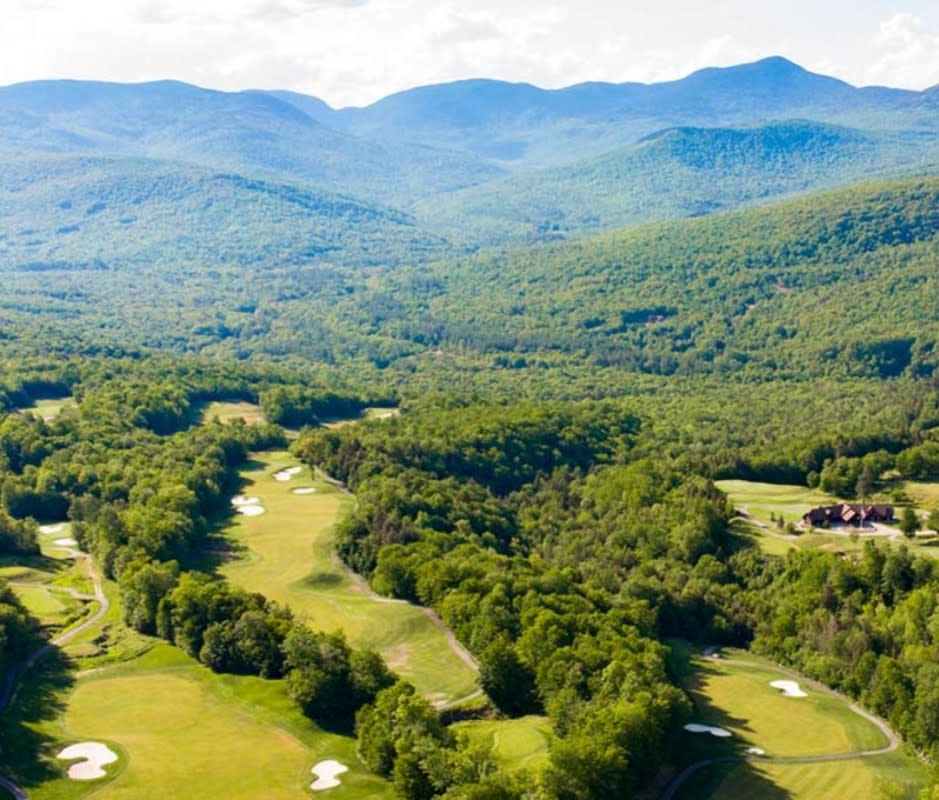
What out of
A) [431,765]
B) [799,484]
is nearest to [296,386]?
[799,484]

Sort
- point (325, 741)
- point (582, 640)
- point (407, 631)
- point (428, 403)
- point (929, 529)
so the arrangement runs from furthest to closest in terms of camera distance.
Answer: point (428, 403) → point (929, 529) → point (407, 631) → point (582, 640) → point (325, 741)

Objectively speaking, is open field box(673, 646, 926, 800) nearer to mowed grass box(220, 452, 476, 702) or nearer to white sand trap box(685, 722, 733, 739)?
white sand trap box(685, 722, 733, 739)

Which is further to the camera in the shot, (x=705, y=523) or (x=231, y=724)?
(x=705, y=523)

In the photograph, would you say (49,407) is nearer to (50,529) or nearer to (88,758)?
(50,529)

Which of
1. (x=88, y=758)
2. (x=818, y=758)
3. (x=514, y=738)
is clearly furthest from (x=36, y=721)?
(x=818, y=758)

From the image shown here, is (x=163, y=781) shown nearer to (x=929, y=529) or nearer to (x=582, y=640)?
(x=582, y=640)

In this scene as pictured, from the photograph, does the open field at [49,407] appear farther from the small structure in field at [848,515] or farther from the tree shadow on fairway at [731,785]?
the tree shadow on fairway at [731,785]
